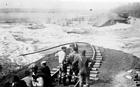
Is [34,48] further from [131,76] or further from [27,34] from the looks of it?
[131,76]

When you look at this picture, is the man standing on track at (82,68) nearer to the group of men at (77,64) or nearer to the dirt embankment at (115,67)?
the group of men at (77,64)

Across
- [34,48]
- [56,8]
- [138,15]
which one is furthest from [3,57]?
[138,15]

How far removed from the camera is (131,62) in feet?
28.1

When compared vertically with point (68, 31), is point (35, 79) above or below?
below

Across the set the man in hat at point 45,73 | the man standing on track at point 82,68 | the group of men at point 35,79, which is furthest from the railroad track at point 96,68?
the group of men at point 35,79

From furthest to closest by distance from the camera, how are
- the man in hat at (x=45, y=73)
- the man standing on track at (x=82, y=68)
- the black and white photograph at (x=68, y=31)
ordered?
the black and white photograph at (x=68, y=31) < the man standing on track at (x=82, y=68) < the man in hat at (x=45, y=73)

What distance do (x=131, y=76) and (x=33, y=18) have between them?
Answer: 5.65m

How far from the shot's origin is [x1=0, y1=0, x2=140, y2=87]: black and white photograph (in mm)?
9008

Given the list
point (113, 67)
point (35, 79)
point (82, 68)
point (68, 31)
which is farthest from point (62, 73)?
point (68, 31)

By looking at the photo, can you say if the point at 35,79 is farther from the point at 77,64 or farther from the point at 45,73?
the point at 77,64

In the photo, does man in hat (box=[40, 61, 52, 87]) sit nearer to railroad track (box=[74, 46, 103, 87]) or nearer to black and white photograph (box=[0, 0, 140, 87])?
railroad track (box=[74, 46, 103, 87])

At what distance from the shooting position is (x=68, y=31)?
10.9 meters

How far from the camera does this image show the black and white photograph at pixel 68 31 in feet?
29.6

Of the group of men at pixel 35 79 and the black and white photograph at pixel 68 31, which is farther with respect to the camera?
the black and white photograph at pixel 68 31
